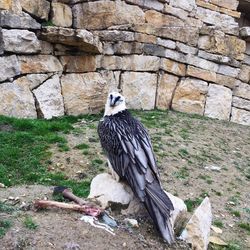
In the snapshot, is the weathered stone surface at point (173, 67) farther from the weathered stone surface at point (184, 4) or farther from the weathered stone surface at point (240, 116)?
the weathered stone surface at point (240, 116)

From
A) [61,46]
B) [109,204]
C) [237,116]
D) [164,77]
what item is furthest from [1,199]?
[237,116]

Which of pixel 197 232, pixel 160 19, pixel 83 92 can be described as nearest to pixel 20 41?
pixel 83 92

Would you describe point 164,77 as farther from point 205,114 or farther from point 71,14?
point 71,14

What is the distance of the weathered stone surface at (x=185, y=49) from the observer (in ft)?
34.5

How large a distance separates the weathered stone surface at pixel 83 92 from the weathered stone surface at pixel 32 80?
0.47 m

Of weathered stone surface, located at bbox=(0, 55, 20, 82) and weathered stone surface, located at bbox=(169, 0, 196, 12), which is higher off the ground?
weathered stone surface, located at bbox=(169, 0, 196, 12)

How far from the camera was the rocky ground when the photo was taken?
3562 mm

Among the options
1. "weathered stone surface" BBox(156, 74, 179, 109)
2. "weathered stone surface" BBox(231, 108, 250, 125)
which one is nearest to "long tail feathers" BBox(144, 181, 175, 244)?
"weathered stone surface" BBox(156, 74, 179, 109)

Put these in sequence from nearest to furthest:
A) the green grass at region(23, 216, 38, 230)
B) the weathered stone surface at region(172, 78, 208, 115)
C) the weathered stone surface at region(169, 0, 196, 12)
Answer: the green grass at region(23, 216, 38, 230) → the weathered stone surface at region(172, 78, 208, 115) → the weathered stone surface at region(169, 0, 196, 12)

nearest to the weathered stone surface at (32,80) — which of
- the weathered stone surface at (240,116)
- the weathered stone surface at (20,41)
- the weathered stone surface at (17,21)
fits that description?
the weathered stone surface at (20,41)

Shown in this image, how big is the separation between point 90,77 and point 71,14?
139cm

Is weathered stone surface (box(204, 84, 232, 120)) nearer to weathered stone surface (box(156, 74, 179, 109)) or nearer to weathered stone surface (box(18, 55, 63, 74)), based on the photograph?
weathered stone surface (box(156, 74, 179, 109))

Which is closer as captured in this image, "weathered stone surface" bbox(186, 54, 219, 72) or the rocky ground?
the rocky ground

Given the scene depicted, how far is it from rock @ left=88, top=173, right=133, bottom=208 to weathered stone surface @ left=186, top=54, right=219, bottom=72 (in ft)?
21.9
